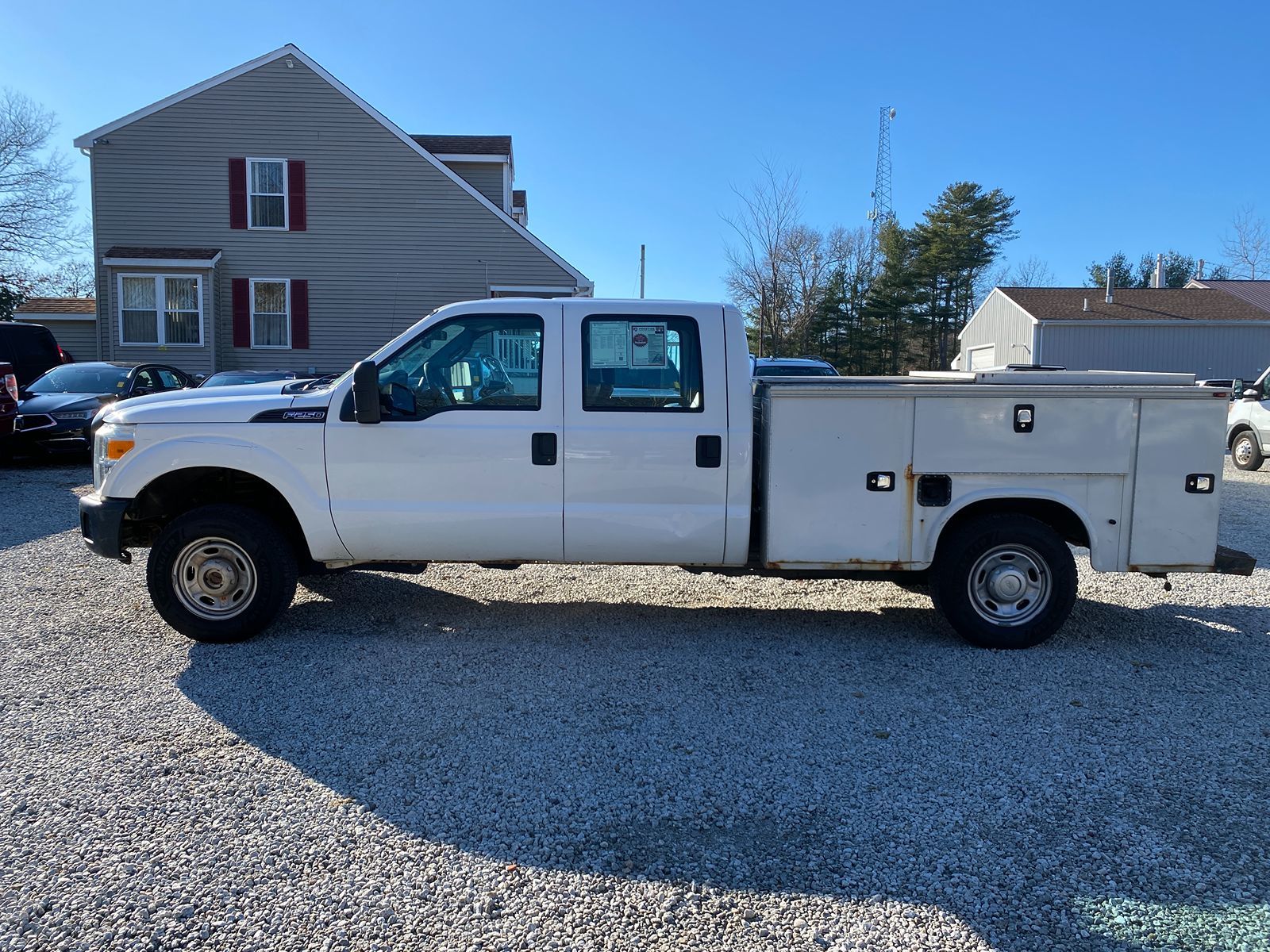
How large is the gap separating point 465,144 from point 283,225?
5.38m

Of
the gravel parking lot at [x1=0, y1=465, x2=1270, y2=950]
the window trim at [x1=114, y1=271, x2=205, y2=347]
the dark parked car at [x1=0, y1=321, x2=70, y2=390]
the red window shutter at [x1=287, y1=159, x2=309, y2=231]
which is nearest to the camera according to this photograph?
the gravel parking lot at [x1=0, y1=465, x2=1270, y2=950]

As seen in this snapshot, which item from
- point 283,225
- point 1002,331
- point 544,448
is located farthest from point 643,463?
point 1002,331

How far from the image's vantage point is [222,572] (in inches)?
218

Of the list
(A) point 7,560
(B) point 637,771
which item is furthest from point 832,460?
(A) point 7,560

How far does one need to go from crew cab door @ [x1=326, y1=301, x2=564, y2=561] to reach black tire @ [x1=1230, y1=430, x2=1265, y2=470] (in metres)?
14.5

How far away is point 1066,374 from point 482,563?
3.68 m

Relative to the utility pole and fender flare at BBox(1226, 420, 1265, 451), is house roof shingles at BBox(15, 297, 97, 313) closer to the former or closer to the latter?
the utility pole

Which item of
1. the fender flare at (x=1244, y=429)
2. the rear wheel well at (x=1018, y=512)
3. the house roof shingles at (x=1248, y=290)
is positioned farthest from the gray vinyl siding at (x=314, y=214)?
the house roof shingles at (x=1248, y=290)

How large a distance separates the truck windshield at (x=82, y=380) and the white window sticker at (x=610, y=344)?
1205cm

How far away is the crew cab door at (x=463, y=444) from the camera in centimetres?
538

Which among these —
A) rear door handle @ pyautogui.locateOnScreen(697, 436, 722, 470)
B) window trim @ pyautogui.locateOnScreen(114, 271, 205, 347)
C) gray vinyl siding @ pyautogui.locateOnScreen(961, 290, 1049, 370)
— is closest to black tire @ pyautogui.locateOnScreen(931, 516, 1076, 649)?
rear door handle @ pyautogui.locateOnScreen(697, 436, 722, 470)

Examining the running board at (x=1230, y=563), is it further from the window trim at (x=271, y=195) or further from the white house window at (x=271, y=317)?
the window trim at (x=271, y=195)

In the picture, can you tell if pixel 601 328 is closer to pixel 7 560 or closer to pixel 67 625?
pixel 67 625

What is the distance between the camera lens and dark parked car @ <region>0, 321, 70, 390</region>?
15406mm
